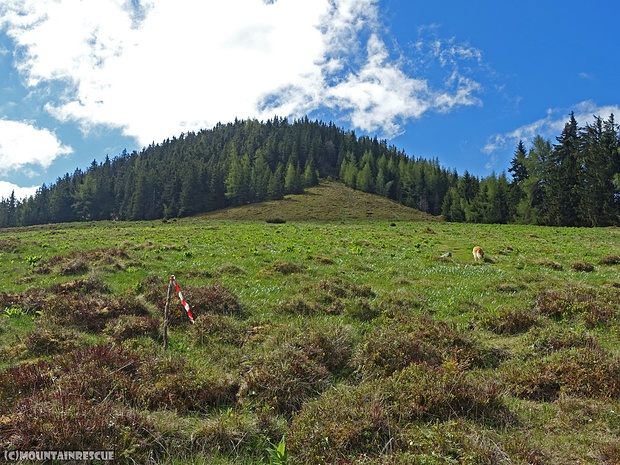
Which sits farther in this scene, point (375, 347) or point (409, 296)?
point (409, 296)

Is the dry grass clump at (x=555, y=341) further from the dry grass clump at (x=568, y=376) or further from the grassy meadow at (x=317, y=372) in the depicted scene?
the dry grass clump at (x=568, y=376)

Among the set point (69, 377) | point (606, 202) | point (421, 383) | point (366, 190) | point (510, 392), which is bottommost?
point (510, 392)

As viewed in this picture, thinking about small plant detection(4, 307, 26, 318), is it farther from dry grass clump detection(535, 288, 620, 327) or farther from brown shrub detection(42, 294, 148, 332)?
dry grass clump detection(535, 288, 620, 327)

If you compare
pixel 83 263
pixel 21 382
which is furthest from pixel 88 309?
pixel 83 263

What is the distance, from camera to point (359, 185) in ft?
Answer: 477

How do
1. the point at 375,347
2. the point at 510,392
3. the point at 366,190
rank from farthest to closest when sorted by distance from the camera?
the point at 366,190
the point at 375,347
the point at 510,392

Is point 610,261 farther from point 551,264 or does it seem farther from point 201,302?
point 201,302

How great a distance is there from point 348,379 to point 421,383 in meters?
1.46

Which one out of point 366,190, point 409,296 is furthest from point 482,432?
point 366,190

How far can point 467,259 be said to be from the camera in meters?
21.7

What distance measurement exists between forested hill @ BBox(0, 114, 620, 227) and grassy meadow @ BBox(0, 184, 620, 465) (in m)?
65.2

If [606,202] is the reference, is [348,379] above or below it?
below

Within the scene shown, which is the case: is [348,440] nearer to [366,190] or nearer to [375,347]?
[375,347]

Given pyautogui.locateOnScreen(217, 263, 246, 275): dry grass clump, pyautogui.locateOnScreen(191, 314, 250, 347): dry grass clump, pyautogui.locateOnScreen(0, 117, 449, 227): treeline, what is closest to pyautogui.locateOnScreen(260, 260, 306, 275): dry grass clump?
pyautogui.locateOnScreen(217, 263, 246, 275): dry grass clump
